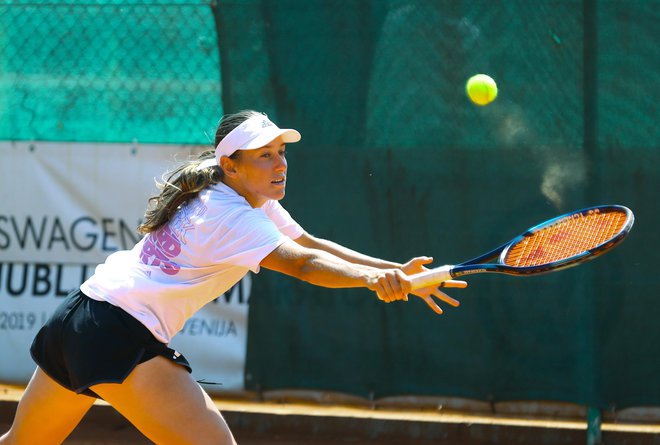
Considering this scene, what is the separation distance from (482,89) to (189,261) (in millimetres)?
2179

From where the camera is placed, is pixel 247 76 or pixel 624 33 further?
pixel 247 76

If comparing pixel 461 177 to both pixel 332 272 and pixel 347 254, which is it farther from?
pixel 332 272

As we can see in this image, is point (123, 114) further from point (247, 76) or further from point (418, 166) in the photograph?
point (418, 166)

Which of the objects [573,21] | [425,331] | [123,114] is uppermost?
[573,21]

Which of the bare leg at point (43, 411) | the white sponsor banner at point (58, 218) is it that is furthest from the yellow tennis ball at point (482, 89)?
the bare leg at point (43, 411)

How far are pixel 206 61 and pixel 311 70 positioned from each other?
530 millimetres

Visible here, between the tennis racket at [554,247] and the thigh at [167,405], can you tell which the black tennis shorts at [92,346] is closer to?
the thigh at [167,405]

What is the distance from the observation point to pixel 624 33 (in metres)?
4.55

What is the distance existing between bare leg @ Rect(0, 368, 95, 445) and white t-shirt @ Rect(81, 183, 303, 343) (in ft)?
0.98

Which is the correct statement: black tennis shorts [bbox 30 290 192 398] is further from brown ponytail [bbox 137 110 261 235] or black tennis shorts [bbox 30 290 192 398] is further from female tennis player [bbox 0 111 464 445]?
brown ponytail [bbox 137 110 261 235]

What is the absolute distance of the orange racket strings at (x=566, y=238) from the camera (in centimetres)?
305

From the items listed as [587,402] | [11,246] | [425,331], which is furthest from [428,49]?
[11,246]

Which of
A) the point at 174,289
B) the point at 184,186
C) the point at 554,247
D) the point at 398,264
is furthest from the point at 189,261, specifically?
the point at 554,247

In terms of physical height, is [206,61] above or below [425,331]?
above
